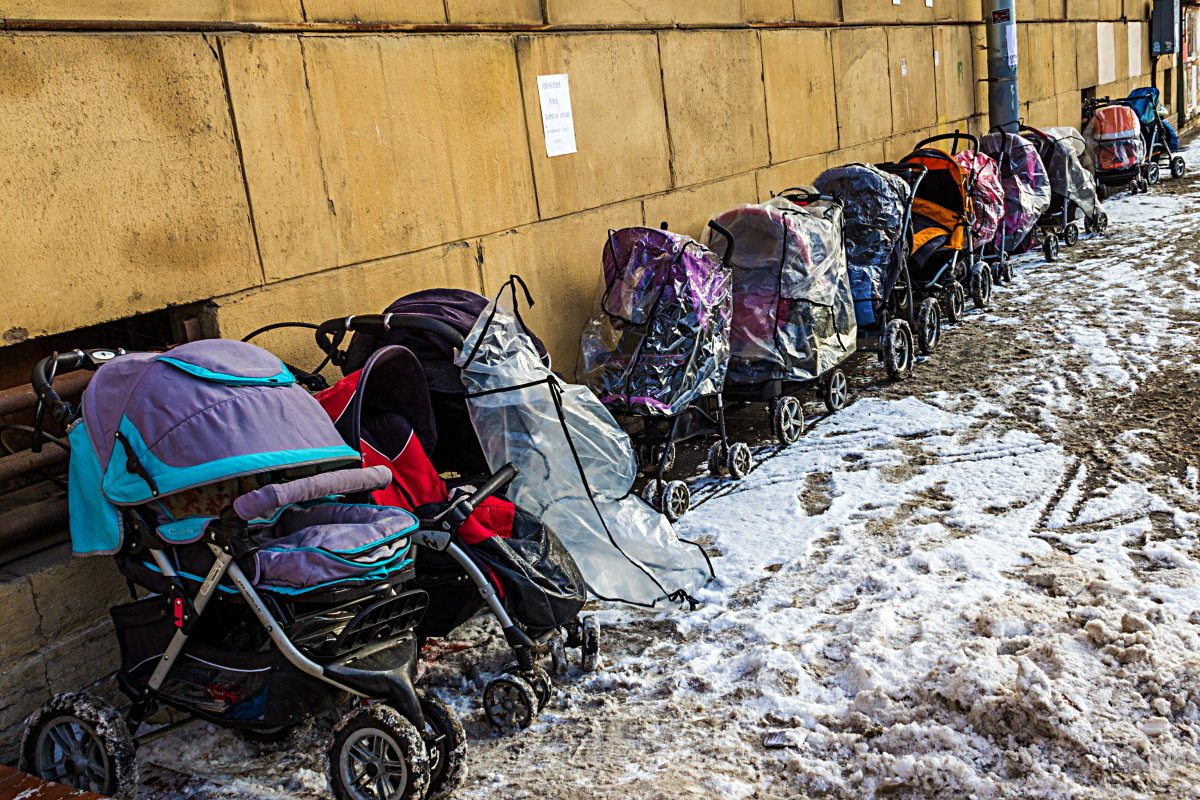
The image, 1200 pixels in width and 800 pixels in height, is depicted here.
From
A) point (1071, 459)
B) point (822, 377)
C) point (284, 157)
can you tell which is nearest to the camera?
point (284, 157)

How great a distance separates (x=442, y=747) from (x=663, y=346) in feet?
9.55

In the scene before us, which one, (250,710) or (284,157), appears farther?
(284,157)

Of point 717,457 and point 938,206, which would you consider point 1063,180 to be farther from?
point 717,457

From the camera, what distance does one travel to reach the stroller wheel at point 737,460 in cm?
592

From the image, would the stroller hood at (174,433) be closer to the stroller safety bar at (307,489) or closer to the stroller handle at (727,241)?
the stroller safety bar at (307,489)

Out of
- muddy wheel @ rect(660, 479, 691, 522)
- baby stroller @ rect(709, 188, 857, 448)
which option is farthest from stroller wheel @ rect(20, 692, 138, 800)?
baby stroller @ rect(709, 188, 857, 448)

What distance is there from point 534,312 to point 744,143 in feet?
10.2

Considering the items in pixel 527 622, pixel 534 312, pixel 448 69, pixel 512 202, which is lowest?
pixel 527 622

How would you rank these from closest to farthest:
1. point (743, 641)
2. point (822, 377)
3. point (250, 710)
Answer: point (250, 710) < point (743, 641) < point (822, 377)

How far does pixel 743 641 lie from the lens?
13.4 ft

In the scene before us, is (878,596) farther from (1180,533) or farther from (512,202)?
(512,202)

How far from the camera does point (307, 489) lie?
3.16 m

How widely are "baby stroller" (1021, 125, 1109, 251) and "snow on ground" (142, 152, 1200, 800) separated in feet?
17.7

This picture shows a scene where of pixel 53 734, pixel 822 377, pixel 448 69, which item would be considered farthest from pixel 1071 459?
pixel 53 734
